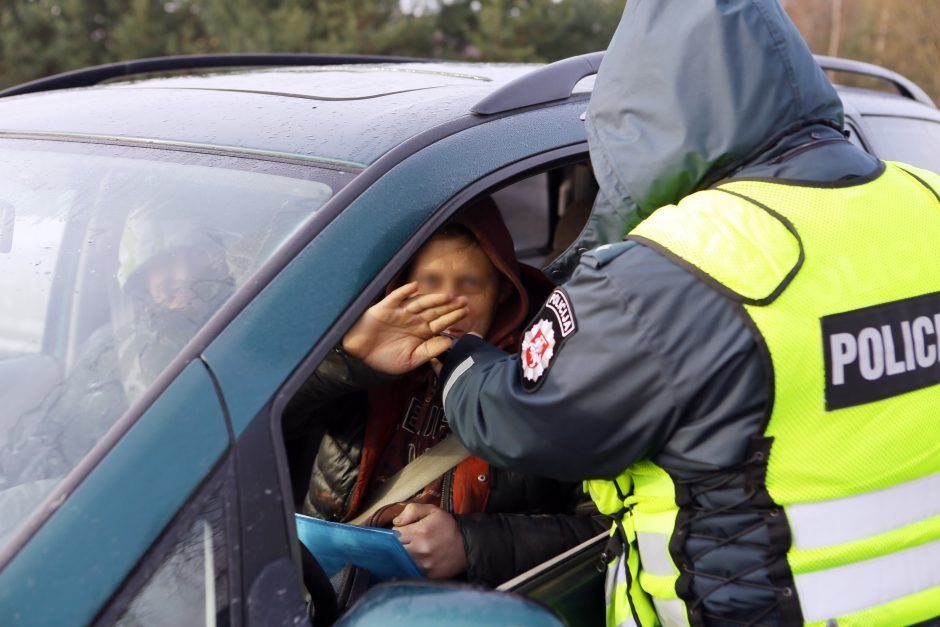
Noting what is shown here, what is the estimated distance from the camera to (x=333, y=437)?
1992 mm

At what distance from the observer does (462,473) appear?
187cm

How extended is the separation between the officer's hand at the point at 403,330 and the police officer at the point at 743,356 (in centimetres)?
19

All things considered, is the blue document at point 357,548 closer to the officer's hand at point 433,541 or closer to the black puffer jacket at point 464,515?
the officer's hand at point 433,541

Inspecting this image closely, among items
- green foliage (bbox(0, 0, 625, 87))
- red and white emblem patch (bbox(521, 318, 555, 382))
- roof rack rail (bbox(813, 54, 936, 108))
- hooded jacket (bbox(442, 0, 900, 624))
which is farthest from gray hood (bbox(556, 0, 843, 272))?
green foliage (bbox(0, 0, 625, 87))

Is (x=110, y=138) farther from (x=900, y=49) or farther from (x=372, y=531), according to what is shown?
(x=900, y=49)

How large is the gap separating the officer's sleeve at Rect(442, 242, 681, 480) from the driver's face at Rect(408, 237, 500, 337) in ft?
1.89

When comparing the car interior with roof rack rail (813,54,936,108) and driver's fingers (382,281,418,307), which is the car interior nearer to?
driver's fingers (382,281,418,307)

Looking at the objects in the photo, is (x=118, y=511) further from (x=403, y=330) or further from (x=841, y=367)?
(x=841, y=367)

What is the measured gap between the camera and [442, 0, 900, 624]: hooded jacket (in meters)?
1.27

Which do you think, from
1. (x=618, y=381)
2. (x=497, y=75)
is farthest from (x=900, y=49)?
(x=618, y=381)

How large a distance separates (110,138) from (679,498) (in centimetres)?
113

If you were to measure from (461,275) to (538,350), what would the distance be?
0.65 meters

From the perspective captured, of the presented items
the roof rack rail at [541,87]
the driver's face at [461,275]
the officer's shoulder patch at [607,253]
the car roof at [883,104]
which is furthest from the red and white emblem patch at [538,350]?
the car roof at [883,104]

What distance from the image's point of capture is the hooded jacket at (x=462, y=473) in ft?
5.71
